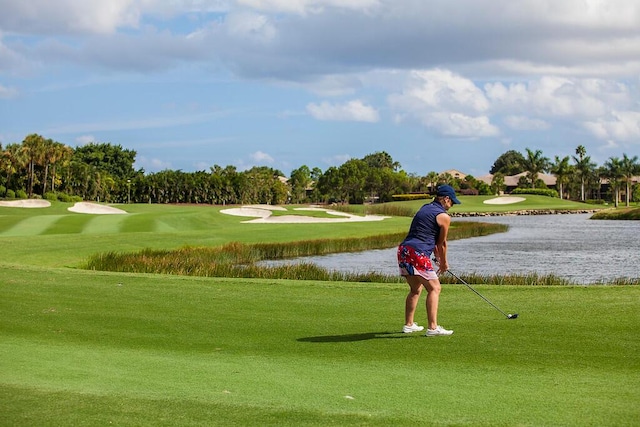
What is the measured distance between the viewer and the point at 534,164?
16675cm

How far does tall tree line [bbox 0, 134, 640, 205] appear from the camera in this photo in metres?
105

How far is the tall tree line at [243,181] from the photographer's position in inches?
4129

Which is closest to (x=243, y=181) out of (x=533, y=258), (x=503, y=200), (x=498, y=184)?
(x=503, y=200)

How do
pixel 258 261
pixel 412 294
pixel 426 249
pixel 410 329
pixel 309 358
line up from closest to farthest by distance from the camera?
pixel 309 358 < pixel 426 249 < pixel 412 294 < pixel 410 329 < pixel 258 261

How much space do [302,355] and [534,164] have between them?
162739 millimetres

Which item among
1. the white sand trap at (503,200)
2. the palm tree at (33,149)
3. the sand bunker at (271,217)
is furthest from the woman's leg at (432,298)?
the white sand trap at (503,200)

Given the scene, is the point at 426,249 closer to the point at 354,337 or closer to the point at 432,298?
the point at 432,298

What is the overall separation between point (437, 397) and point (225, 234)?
34.8m

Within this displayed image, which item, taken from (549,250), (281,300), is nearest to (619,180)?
(549,250)

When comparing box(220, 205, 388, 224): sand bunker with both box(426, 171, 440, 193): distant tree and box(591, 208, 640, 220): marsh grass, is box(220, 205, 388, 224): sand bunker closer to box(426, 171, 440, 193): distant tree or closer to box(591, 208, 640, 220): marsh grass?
box(591, 208, 640, 220): marsh grass

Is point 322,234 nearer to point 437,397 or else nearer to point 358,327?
point 358,327

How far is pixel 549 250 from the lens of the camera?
143ft

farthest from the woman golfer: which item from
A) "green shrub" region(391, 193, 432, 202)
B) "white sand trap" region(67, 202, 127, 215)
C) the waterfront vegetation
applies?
"green shrub" region(391, 193, 432, 202)

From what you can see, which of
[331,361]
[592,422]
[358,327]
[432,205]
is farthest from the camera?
[358,327]
